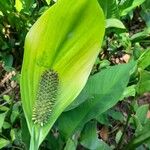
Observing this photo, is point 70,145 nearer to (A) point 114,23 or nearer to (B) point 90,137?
Result: (B) point 90,137

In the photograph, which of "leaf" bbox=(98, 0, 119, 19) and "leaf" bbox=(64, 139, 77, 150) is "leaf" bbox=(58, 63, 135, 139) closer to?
"leaf" bbox=(64, 139, 77, 150)

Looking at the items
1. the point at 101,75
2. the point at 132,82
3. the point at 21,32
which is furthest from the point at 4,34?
the point at 101,75

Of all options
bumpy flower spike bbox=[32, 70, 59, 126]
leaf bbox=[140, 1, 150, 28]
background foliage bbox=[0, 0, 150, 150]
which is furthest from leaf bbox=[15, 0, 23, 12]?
bumpy flower spike bbox=[32, 70, 59, 126]

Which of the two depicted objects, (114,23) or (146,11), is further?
(146,11)

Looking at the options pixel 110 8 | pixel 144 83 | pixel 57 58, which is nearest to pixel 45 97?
pixel 57 58

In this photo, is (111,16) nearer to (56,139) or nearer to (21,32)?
(21,32)

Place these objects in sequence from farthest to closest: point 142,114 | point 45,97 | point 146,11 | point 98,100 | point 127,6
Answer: point 146,11 → point 127,6 → point 142,114 → point 98,100 → point 45,97
